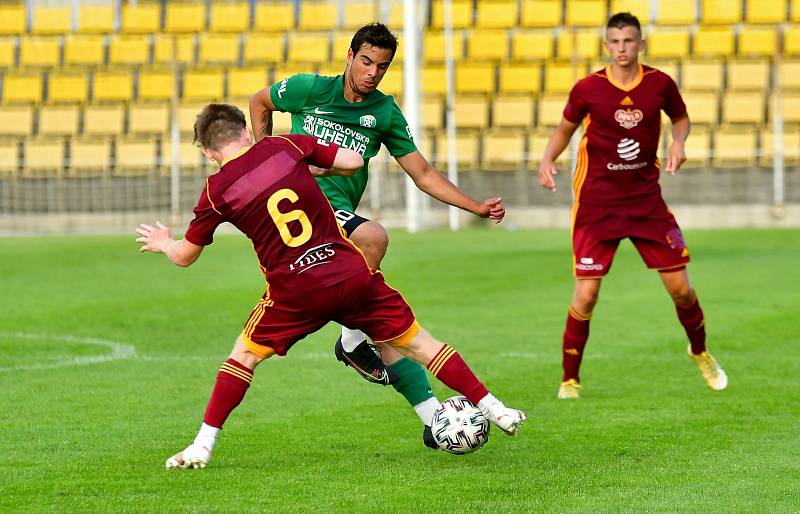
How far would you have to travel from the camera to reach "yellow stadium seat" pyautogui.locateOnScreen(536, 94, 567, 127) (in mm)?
24927

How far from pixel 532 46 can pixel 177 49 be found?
23.0 feet

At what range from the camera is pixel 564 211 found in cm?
2395

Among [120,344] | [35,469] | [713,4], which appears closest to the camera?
[35,469]

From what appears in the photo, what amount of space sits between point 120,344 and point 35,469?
475 centimetres

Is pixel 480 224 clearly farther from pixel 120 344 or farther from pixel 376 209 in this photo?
pixel 120 344

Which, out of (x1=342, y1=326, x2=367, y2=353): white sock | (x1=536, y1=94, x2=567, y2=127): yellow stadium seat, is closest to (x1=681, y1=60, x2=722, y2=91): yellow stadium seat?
(x1=536, y1=94, x2=567, y2=127): yellow stadium seat

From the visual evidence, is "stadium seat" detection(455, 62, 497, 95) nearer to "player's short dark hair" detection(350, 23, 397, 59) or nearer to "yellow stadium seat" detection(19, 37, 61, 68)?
"yellow stadium seat" detection(19, 37, 61, 68)

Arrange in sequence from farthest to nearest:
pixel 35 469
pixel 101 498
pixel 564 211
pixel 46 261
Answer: pixel 564 211 < pixel 46 261 < pixel 35 469 < pixel 101 498

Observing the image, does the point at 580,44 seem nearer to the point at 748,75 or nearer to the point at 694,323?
the point at 748,75

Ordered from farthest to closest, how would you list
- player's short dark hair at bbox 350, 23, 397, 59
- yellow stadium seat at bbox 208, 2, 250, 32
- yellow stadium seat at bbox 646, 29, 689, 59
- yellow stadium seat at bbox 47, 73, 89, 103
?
yellow stadium seat at bbox 208, 2, 250, 32 < yellow stadium seat at bbox 47, 73, 89, 103 < yellow stadium seat at bbox 646, 29, 689, 59 < player's short dark hair at bbox 350, 23, 397, 59

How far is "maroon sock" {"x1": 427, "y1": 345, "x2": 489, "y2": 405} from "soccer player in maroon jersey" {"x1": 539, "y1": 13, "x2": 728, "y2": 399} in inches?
85.2

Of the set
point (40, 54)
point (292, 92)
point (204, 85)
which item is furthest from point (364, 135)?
point (40, 54)

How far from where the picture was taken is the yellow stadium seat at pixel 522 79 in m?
25.8

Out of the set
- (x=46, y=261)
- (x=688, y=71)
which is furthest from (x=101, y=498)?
(x=688, y=71)
